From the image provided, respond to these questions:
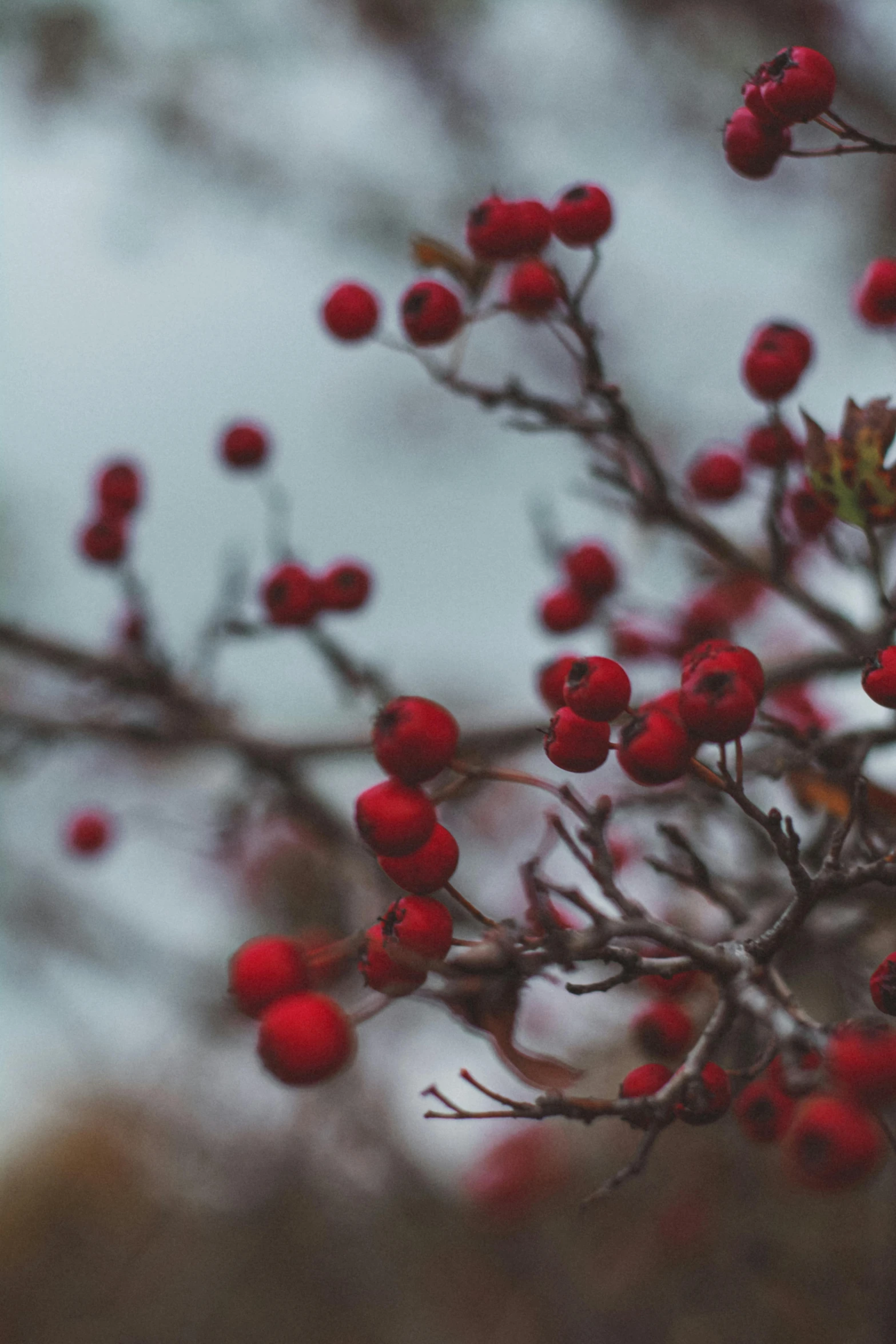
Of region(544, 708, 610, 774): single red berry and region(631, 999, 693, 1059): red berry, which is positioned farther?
region(631, 999, 693, 1059): red berry

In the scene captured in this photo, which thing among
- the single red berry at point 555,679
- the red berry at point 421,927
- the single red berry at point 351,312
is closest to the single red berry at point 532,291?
the single red berry at point 351,312

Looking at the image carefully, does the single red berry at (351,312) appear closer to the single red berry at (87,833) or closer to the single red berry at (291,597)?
the single red berry at (291,597)

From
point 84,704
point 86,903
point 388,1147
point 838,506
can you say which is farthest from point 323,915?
point 838,506

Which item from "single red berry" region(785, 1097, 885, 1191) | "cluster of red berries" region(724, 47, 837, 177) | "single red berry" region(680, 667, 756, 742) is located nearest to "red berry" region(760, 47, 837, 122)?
"cluster of red berries" region(724, 47, 837, 177)

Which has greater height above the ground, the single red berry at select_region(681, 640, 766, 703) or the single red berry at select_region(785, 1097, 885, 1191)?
the single red berry at select_region(681, 640, 766, 703)

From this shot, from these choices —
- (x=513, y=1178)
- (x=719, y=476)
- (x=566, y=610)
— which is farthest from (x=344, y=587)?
(x=513, y=1178)

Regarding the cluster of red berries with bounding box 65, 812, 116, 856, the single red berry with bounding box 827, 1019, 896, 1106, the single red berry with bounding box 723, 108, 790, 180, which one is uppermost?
the single red berry with bounding box 723, 108, 790, 180

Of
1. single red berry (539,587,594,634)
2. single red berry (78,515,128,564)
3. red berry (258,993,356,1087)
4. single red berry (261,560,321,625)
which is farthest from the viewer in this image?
single red berry (78,515,128,564)

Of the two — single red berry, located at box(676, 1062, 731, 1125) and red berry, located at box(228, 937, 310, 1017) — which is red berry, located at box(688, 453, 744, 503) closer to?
single red berry, located at box(676, 1062, 731, 1125)
